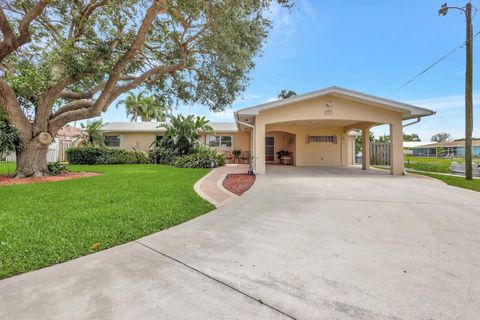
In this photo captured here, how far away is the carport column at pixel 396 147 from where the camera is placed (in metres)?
12.1

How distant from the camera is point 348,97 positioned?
1156cm

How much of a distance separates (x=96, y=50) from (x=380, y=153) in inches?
775

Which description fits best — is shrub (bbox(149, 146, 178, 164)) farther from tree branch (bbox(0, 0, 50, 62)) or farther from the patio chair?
tree branch (bbox(0, 0, 50, 62))

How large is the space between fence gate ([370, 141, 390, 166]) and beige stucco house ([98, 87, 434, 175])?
61.7 inches

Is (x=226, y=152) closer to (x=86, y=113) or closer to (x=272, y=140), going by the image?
(x=272, y=140)

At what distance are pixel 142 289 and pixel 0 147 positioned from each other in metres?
11.5

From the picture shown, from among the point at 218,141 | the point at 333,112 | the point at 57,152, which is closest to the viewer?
the point at 333,112

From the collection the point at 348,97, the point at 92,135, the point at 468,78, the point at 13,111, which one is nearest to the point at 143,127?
the point at 92,135

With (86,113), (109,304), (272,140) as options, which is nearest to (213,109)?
(86,113)

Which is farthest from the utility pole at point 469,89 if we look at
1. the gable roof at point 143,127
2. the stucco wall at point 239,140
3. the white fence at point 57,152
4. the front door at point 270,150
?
the white fence at point 57,152

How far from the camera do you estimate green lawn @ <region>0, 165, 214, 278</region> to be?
3.11 m

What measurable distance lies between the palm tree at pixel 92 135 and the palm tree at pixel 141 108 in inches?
607

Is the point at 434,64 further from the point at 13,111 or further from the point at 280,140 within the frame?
the point at 13,111

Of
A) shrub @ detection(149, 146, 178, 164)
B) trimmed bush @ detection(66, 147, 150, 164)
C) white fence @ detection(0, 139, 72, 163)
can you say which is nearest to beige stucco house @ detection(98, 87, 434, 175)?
shrub @ detection(149, 146, 178, 164)
